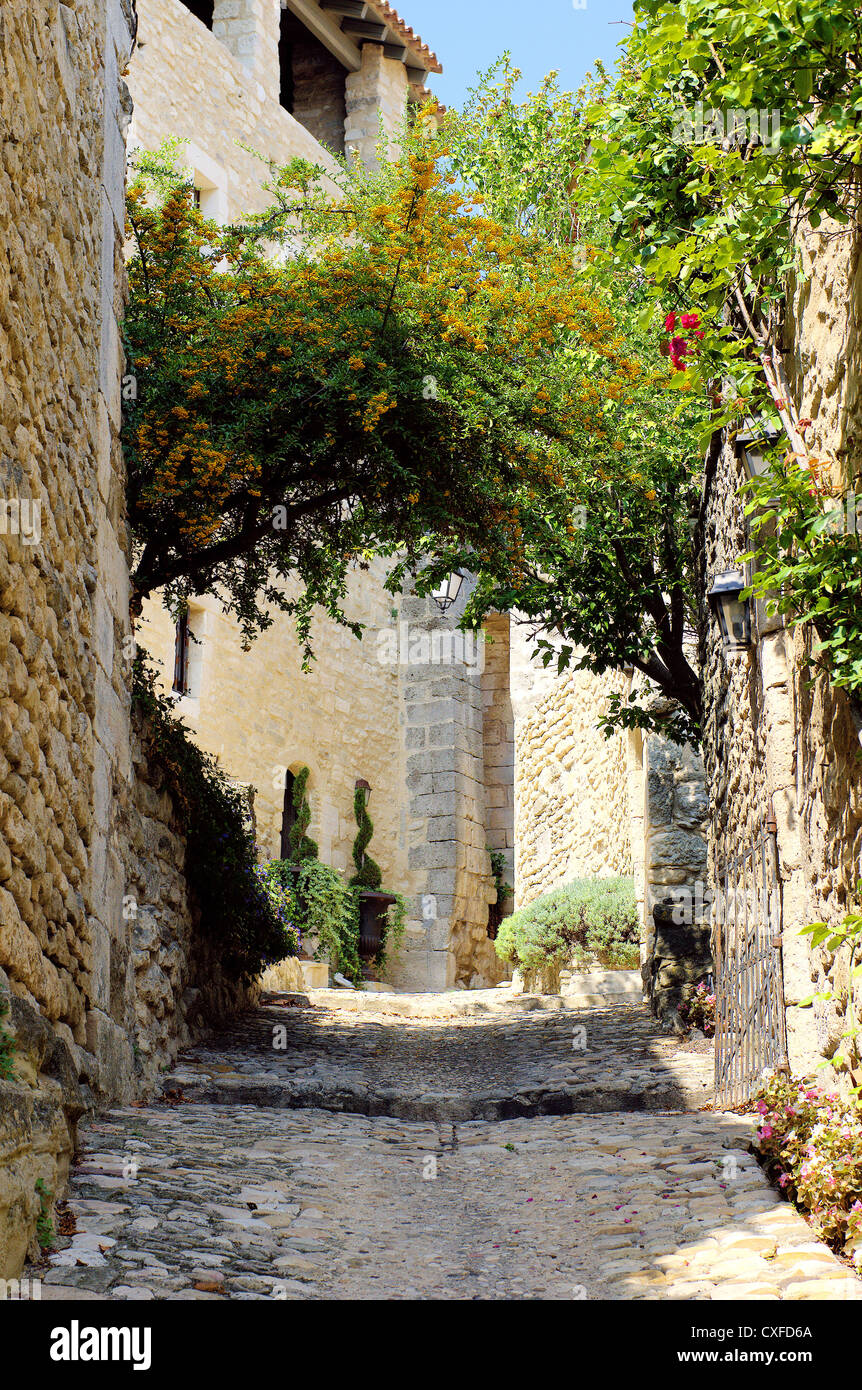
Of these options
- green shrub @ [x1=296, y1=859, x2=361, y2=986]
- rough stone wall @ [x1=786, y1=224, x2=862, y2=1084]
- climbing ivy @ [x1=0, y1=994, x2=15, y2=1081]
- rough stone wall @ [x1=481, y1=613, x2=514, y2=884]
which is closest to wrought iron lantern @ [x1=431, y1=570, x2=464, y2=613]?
green shrub @ [x1=296, y1=859, x2=361, y2=986]

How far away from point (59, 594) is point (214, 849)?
12.3 feet

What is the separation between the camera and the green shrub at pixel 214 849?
6.68 metres

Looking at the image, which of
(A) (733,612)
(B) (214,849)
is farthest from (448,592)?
(A) (733,612)

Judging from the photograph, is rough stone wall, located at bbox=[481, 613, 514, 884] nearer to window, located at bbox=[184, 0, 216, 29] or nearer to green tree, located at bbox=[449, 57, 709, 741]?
window, located at bbox=[184, 0, 216, 29]

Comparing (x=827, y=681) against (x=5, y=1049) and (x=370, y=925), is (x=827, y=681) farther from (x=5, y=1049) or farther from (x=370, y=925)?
(x=370, y=925)

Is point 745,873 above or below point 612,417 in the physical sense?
below

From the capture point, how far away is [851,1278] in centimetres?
292

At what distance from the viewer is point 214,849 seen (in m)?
7.57

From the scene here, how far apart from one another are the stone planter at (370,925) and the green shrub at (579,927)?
3312mm
